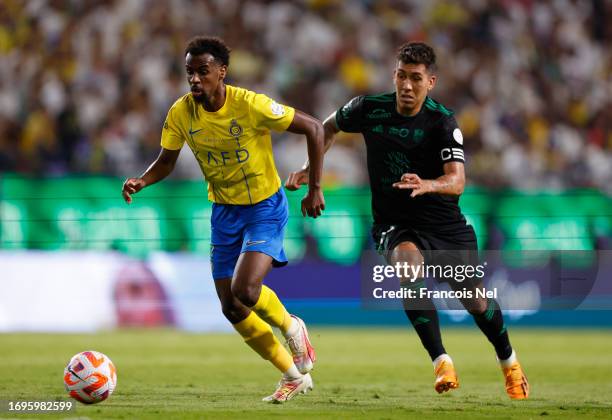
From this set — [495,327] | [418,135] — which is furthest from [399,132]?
[495,327]

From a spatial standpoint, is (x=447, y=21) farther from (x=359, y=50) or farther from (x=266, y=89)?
(x=266, y=89)

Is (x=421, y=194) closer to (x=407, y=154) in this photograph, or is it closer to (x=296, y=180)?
(x=407, y=154)

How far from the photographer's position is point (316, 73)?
54.0 ft

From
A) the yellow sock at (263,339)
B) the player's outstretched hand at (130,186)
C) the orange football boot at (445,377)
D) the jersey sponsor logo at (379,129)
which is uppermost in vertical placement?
the jersey sponsor logo at (379,129)

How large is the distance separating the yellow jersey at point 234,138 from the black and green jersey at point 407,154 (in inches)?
25.3

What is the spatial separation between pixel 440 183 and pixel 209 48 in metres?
1.69

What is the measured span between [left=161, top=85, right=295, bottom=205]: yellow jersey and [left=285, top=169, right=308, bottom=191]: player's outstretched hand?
0.14m

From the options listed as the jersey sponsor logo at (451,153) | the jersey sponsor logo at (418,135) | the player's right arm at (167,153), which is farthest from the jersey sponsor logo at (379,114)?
the player's right arm at (167,153)

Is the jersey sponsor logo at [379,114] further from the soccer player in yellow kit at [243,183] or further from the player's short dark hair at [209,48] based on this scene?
the player's short dark hair at [209,48]

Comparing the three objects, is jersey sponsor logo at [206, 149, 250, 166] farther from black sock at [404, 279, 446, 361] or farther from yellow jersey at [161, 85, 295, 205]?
black sock at [404, 279, 446, 361]

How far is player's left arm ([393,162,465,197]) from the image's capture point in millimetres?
6184

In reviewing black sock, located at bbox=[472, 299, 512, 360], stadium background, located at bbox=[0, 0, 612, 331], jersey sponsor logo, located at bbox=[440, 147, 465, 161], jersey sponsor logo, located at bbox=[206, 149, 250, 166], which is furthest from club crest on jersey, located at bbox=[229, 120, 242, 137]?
stadium background, located at bbox=[0, 0, 612, 331]

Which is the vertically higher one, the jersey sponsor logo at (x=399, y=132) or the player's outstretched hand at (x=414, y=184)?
the jersey sponsor logo at (x=399, y=132)

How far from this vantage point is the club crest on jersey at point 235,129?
6781 mm
